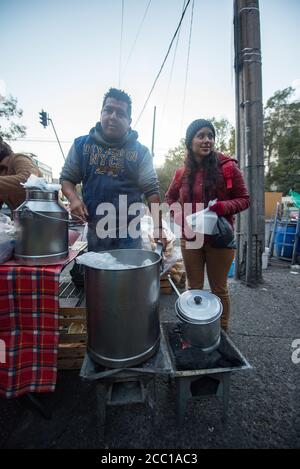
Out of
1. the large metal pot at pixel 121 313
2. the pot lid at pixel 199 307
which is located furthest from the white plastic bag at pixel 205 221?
the large metal pot at pixel 121 313

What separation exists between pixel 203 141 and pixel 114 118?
0.78 metres

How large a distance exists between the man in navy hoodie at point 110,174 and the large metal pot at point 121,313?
72cm

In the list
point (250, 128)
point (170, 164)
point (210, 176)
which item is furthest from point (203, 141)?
point (170, 164)

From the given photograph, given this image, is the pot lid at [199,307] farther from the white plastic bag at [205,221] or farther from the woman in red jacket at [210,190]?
the white plastic bag at [205,221]

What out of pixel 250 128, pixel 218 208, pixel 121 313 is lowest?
pixel 121 313

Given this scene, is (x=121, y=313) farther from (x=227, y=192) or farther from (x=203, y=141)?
(x=203, y=141)

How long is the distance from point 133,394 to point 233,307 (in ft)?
7.24

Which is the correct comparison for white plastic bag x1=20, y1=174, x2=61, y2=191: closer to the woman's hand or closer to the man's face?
the man's face

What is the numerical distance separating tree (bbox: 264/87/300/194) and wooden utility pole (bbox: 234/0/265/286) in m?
26.6

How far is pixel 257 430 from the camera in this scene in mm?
1395

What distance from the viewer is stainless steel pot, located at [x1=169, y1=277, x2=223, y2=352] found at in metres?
1.49

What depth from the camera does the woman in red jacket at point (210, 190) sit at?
1.89m

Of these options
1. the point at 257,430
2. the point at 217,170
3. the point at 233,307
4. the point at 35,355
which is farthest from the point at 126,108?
the point at 233,307

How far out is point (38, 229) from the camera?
127cm
